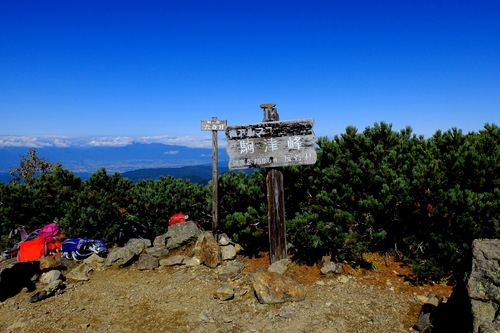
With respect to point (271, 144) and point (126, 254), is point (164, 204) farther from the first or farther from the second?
point (271, 144)

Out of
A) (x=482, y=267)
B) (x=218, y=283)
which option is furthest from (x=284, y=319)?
(x=482, y=267)

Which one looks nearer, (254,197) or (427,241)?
(427,241)

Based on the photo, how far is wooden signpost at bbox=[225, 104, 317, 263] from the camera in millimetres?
6352

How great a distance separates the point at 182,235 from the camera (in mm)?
8211

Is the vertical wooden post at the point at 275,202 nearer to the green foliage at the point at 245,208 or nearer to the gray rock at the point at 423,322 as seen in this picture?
the green foliage at the point at 245,208

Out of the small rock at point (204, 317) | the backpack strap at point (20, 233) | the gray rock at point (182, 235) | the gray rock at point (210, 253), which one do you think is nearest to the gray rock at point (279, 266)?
the gray rock at point (210, 253)

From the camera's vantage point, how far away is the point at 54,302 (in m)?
5.95

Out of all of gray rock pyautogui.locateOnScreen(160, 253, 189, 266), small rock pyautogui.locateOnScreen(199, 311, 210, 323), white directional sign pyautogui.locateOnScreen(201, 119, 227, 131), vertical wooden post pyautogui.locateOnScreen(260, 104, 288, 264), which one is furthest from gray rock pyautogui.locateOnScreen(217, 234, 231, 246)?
white directional sign pyautogui.locateOnScreen(201, 119, 227, 131)

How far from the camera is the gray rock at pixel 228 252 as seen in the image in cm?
750

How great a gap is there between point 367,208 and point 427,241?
129 cm

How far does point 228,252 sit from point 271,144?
309 cm

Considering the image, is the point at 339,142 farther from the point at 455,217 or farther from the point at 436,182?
the point at 455,217

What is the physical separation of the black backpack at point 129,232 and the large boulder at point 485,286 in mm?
8306

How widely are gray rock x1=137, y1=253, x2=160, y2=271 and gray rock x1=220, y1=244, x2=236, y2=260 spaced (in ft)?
5.46
